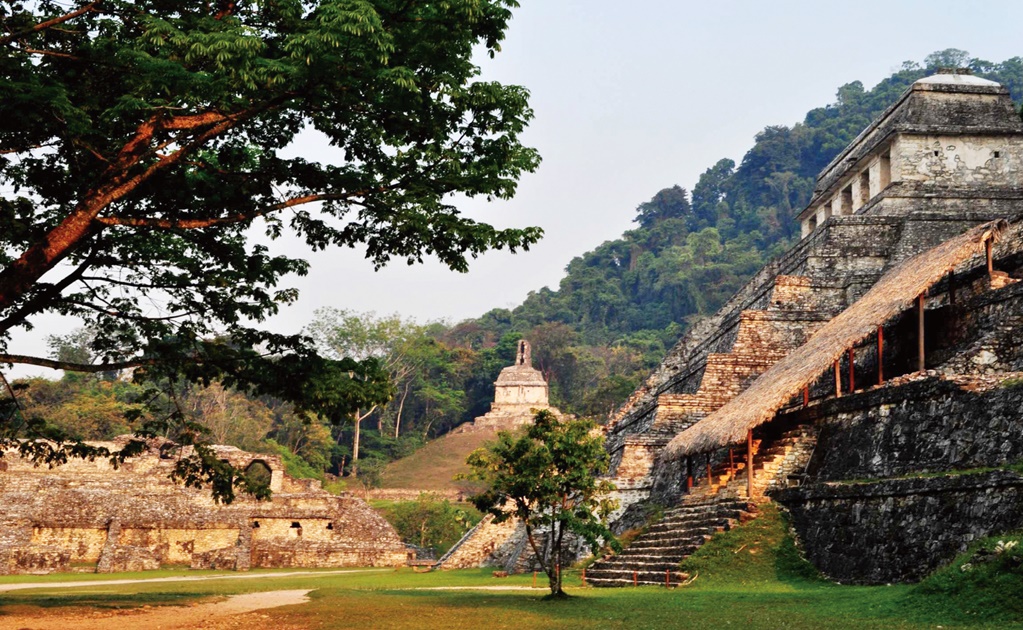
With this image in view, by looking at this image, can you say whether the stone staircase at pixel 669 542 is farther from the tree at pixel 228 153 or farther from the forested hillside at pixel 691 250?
the forested hillside at pixel 691 250

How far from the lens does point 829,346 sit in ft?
51.2

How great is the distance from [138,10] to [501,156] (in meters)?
3.56

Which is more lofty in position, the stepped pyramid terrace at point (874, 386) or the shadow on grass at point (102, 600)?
the stepped pyramid terrace at point (874, 386)

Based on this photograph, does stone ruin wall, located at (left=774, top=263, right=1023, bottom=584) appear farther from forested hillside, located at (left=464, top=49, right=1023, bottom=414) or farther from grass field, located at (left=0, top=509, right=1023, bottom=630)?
forested hillside, located at (left=464, top=49, right=1023, bottom=414)

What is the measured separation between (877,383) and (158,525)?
19.4 meters

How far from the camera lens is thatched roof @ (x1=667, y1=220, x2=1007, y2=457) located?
1485 centimetres

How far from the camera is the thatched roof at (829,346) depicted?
1485cm

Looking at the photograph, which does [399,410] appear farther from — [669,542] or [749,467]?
[749,467]

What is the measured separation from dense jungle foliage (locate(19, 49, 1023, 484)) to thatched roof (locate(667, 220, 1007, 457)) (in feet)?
103

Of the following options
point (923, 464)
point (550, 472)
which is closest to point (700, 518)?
point (550, 472)

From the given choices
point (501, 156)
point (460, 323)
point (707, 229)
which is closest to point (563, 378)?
point (460, 323)

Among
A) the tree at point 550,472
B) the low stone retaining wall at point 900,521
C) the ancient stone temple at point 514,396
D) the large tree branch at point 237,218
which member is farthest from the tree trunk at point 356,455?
the large tree branch at point 237,218

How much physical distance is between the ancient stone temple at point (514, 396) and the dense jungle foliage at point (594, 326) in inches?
90.2

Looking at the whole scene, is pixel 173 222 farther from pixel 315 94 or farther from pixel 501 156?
pixel 501 156
